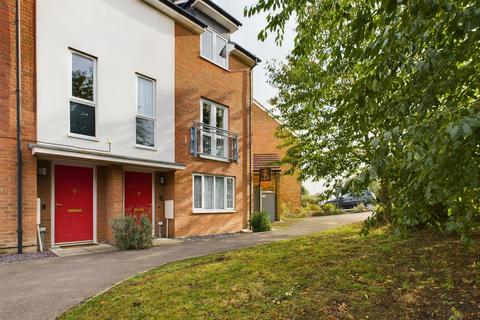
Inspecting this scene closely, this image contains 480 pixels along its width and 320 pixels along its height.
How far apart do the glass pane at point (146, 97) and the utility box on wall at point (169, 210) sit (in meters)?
2.78

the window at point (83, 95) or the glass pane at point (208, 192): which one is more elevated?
the window at point (83, 95)

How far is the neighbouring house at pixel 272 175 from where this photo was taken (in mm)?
20625

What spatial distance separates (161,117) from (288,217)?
43.6 feet

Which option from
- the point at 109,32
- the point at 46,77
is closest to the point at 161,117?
the point at 109,32

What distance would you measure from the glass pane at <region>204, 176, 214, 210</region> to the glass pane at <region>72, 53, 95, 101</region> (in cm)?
534

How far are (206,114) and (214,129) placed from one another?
0.63 meters

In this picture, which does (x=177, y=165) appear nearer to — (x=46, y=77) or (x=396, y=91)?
(x=46, y=77)

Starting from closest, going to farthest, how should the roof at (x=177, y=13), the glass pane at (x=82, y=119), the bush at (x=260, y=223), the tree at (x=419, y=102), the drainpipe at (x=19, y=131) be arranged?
the tree at (x=419, y=102)
the drainpipe at (x=19, y=131)
the glass pane at (x=82, y=119)
the roof at (x=177, y=13)
the bush at (x=260, y=223)

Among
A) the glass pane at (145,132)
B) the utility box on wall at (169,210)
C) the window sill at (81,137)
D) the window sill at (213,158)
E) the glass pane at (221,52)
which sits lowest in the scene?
the utility box on wall at (169,210)

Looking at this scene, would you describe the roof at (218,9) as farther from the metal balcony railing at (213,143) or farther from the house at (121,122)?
the metal balcony railing at (213,143)

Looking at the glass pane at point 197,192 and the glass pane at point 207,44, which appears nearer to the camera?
the glass pane at point 197,192

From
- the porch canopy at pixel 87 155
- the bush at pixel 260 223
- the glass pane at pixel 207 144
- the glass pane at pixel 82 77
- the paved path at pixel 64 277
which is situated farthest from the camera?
the bush at pixel 260 223

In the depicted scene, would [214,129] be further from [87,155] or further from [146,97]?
[87,155]

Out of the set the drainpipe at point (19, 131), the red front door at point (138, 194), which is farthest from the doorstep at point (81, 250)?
the red front door at point (138, 194)
